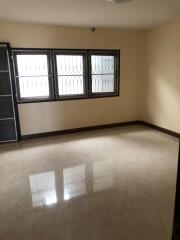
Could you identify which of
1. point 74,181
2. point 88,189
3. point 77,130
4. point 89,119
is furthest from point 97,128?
point 88,189

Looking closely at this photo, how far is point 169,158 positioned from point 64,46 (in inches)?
125

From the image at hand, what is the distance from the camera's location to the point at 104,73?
194 inches

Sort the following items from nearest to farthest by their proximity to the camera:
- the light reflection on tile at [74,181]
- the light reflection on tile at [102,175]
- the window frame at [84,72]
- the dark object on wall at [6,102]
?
the light reflection on tile at [74,181]
the light reflection on tile at [102,175]
the dark object on wall at [6,102]
the window frame at [84,72]

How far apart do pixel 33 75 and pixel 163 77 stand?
117 inches

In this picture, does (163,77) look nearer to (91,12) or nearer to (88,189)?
(91,12)

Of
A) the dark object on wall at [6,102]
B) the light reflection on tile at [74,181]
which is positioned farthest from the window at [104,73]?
the light reflection on tile at [74,181]

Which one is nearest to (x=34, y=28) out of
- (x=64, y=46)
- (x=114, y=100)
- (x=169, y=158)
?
(x=64, y=46)

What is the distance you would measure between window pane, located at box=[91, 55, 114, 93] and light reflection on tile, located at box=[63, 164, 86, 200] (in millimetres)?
2410

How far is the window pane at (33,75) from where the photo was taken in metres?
4.20

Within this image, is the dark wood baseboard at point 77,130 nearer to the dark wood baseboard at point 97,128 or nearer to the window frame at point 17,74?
the dark wood baseboard at point 97,128

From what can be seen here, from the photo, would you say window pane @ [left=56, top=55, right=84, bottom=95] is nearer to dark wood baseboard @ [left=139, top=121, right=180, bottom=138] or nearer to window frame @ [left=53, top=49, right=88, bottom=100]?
window frame @ [left=53, top=49, right=88, bottom=100]

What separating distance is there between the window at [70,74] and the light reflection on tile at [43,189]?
2.22 meters

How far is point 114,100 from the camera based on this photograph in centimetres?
515

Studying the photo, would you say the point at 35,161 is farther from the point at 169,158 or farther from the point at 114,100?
the point at 114,100
